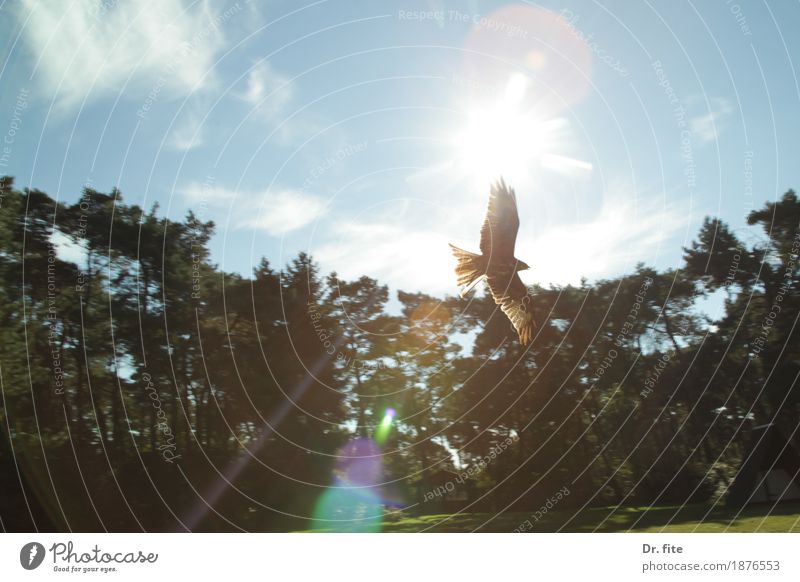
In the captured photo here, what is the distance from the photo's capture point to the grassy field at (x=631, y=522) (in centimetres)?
1637

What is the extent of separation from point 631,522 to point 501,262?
17075 mm

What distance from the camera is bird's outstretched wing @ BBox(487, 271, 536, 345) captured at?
12234 mm

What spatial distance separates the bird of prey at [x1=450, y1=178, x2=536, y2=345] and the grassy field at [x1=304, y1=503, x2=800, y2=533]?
1038cm

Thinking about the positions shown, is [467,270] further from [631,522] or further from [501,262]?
[631,522]

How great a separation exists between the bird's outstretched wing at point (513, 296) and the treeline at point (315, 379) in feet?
46.1

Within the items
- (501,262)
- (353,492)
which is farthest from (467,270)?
(353,492)

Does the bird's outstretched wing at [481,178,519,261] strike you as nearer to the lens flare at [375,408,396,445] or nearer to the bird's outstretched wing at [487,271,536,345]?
the bird's outstretched wing at [487,271,536,345]

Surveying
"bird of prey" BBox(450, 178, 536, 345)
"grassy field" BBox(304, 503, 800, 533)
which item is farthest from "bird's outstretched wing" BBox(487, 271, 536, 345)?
"grassy field" BBox(304, 503, 800, 533)


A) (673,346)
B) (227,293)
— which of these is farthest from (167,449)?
(673,346)

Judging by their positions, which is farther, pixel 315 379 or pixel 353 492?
pixel 353 492

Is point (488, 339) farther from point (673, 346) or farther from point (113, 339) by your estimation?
point (113, 339)

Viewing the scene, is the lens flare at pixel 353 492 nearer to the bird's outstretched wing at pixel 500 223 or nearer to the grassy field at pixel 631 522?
the grassy field at pixel 631 522

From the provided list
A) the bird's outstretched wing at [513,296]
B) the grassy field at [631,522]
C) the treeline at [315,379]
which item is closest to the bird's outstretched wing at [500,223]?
the bird's outstretched wing at [513,296]

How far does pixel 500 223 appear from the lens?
35.9 ft
